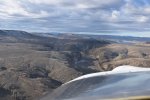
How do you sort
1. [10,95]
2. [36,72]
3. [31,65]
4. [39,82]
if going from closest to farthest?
1. [10,95]
2. [39,82]
3. [36,72]
4. [31,65]

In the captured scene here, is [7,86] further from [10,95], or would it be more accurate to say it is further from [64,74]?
[64,74]

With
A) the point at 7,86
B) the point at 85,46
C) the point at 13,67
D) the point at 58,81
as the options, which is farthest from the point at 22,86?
the point at 85,46

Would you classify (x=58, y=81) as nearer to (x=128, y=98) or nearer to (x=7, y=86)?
(x=7, y=86)

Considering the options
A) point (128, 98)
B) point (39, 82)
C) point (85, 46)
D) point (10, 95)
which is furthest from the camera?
point (85, 46)

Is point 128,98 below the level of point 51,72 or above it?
above

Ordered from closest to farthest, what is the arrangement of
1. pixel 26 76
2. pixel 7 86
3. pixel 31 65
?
1. pixel 7 86
2. pixel 26 76
3. pixel 31 65

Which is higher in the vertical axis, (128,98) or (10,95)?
(128,98)

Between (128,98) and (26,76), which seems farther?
(26,76)

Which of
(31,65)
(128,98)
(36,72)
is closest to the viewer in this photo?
(128,98)

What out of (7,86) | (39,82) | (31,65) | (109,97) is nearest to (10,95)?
(7,86)
